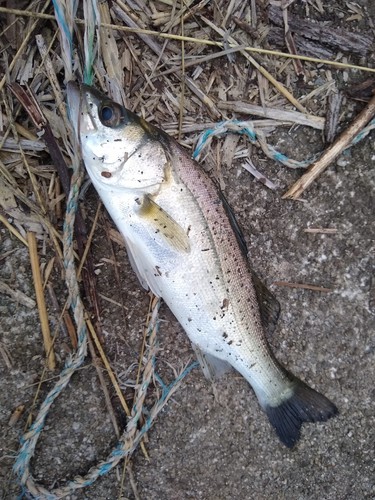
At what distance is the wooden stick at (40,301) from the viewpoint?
2.53 meters

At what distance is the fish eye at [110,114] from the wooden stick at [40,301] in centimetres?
78

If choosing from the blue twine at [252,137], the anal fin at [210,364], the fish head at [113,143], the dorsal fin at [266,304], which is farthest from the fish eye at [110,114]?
the anal fin at [210,364]

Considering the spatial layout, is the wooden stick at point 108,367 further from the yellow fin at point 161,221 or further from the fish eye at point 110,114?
the fish eye at point 110,114

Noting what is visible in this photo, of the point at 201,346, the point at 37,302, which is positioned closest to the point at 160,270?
the point at 201,346

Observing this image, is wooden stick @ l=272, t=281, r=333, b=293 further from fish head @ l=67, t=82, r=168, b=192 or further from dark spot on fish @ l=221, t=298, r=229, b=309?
fish head @ l=67, t=82, r=168, b=192

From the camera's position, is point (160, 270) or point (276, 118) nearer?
point (160, 270)

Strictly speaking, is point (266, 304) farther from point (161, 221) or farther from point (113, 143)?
point (113, 143)

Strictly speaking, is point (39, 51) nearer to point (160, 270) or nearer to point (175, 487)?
point (160, 270)

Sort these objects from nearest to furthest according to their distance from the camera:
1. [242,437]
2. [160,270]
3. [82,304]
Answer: [160,270], [82,304], [242,437]

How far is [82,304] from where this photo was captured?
8.27 ft

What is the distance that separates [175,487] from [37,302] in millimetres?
1307

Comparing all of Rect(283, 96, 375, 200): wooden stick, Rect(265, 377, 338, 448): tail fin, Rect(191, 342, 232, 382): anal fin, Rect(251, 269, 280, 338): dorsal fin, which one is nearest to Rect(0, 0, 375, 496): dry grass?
Rect(283, 96, 375, 200): wooden stick

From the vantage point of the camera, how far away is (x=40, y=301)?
2.54 m

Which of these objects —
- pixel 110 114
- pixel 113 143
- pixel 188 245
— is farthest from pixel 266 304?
pixel 110 114
